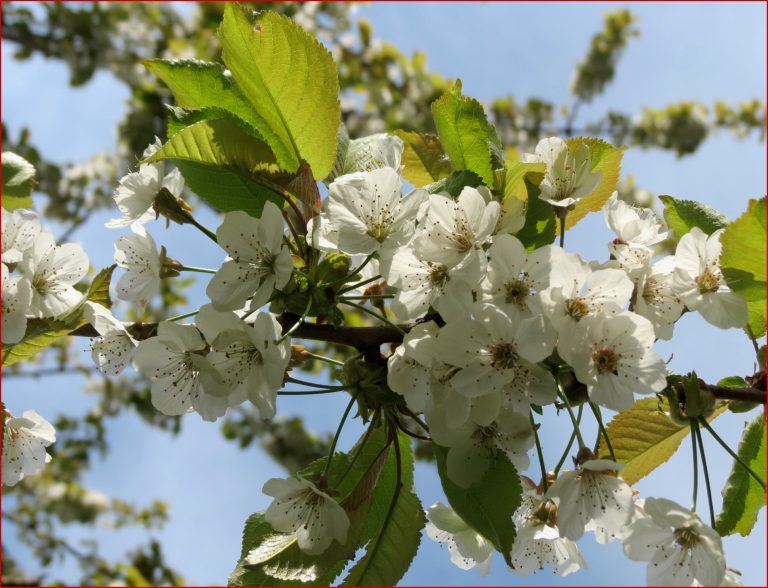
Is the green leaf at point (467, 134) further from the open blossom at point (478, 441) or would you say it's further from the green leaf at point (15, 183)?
the green leaf at point (15, 183)

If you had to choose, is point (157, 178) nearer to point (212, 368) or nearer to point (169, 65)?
point (169, 65)

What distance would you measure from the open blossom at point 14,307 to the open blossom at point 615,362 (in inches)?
31.9

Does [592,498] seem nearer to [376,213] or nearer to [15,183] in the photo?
[376,213]

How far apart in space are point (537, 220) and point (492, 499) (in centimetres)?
46

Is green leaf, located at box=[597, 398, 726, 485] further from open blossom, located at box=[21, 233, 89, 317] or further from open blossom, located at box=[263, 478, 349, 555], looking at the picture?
open blossom, located at box=[21, 233, 89, 317]

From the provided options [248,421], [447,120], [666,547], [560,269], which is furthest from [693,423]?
[248,421]

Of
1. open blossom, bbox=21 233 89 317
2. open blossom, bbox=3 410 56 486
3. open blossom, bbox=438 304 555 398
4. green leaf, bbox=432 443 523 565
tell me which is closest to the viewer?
open blossom, bbox=438 304 555 398

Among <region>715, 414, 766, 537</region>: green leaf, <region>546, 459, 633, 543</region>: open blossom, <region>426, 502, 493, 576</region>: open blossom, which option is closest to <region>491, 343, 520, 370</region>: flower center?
<region>546, 459, 633, 543</region>: open blossom

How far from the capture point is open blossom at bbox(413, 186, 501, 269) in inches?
41.8

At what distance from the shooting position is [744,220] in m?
1.05

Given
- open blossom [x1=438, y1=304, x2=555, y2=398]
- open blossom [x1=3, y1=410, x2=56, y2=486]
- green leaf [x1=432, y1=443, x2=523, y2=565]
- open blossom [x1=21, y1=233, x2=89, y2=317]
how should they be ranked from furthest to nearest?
open blossom [x1=3, y1=410, x2=56, y2=486], open blossom [x1=21, y1=233, x2=89, y2=317], green leaf [x1=432, y1=443, x2=523, y2=565], open blossom [x1=438, y1=304, x2=555, y2=398]

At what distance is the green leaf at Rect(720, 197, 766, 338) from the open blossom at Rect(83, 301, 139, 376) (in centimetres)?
98

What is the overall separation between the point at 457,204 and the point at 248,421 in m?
5.85

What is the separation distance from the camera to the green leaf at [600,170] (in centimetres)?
125
